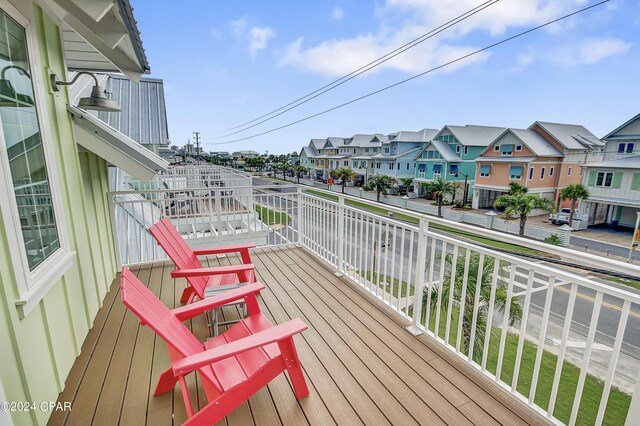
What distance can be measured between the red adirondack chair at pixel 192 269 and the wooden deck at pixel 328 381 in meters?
0.36

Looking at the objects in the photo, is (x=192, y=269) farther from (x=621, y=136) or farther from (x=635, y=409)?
(x=621, y=136)

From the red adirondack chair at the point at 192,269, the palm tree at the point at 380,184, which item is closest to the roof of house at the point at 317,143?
the palm tree at the point at 380,184

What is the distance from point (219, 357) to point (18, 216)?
1.35 m

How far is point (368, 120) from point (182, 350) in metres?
65.8

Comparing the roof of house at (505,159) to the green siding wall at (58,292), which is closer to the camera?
the green siding wall at (58,292)

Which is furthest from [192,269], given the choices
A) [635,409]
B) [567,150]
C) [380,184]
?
[567,150]

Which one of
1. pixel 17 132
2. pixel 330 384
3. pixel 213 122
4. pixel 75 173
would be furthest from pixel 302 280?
pixel 213 122

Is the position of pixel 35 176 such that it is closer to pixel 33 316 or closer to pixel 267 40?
pixel 33 316

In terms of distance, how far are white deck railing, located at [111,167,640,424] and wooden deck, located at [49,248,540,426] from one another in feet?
0.83

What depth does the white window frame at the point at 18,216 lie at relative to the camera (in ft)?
5.21

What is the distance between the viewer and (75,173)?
8.97 ft

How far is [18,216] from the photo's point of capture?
1688mm

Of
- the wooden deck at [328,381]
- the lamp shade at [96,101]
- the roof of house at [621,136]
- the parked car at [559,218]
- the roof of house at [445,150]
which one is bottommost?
the parked car at [559,218]

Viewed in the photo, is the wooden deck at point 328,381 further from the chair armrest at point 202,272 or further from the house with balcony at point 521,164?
the house with balcony at point 521,164
